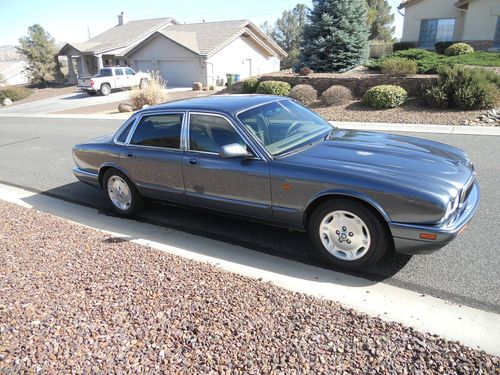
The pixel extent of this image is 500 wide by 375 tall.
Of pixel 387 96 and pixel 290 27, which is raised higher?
pixel 290 27

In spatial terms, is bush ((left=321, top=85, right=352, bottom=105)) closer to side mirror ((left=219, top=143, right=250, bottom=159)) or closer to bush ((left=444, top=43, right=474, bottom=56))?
bush ((left=444, top=43, right=474, bottom=56))

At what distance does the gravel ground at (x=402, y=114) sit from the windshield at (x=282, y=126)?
8464mm

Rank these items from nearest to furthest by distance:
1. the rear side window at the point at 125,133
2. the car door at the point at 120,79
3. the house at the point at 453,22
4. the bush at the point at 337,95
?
the rear side window at the point at 125,133
the bush at the point at 337,95
the house at the point at 453,22
the car door at the point at 120,79

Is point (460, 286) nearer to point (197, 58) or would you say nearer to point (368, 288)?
point (368, 288)

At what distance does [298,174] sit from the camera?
3.93 metres

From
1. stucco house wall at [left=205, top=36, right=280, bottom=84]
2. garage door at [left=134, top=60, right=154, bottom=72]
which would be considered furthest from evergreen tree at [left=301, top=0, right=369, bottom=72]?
garage door at [left=134, top=60, right=154, bottom=72]

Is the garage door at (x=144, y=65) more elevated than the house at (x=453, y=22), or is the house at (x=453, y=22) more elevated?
the house at (x=453, y=22)

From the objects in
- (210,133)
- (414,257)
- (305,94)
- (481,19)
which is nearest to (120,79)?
(305,94)

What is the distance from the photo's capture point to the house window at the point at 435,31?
25.6 metres

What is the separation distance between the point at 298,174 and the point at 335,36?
1679 cm

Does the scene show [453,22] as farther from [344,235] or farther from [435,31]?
[344,235]

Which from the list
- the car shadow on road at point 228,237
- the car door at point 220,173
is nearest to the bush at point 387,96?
the car shadow on road at point 228,237

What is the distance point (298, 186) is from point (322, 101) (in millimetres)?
12540

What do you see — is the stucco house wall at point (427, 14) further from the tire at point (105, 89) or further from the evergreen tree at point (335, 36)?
the tire at point (105, 89)
